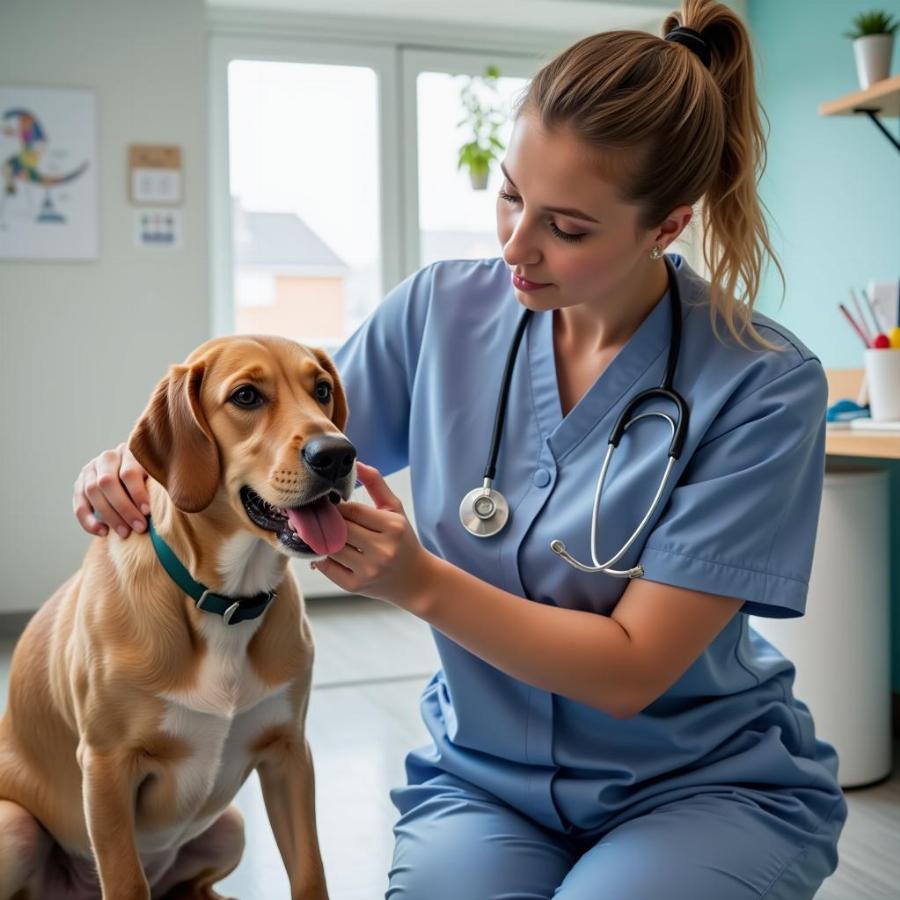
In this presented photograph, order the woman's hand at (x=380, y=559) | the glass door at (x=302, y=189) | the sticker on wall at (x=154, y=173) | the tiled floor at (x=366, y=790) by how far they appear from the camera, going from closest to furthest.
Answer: the woman's hand at (x=380, y=559)
the tiled floor at (x=366, y=790)
the sticker on wall at (x=154, y=173)
the glass door at (x=302, y=189)

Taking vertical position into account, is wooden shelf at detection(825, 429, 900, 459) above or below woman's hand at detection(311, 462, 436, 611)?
above

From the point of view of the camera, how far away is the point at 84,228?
12.0 ft

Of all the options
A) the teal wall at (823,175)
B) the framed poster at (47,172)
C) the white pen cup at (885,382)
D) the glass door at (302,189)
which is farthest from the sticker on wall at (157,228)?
the white pen cup at (885,382)

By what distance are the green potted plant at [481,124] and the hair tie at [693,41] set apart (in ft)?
9.57

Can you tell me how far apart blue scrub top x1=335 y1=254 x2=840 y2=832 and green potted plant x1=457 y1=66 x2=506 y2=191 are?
2.88 m

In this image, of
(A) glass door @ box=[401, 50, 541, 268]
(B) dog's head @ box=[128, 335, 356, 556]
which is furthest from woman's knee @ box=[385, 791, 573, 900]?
(A) glass door @ box=[401, 50, 541, 268]

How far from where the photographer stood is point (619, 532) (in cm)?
126

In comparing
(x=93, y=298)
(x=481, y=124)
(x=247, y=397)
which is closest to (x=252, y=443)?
(x=247, y=397)

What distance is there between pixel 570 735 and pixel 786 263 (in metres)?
2.76

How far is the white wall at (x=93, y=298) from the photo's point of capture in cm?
361

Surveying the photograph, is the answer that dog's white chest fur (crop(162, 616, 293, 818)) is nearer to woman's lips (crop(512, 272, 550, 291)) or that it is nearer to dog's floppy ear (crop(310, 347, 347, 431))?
dog's floppy ear (crop(310, 347, 347, 431))

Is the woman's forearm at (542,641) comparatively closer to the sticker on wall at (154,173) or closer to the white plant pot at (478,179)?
the sticker on wall at (154,173)

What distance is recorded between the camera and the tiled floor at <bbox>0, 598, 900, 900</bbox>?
183cm

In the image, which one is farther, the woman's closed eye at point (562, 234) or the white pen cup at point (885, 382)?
the white pen cup at point (885, 382)
